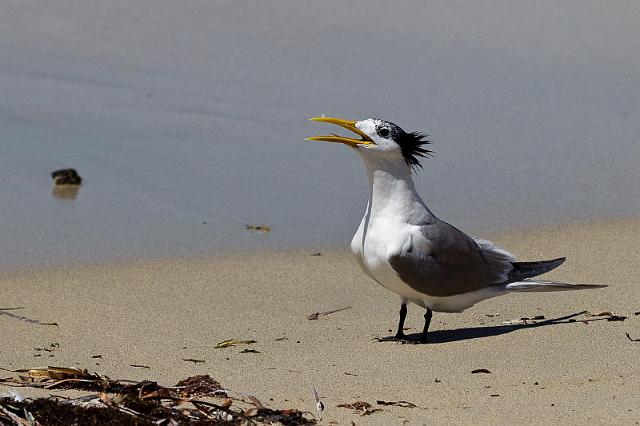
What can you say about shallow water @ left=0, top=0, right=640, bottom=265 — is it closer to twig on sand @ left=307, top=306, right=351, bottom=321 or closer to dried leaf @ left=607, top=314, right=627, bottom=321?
twig on sand @ left=307, top=306, right=351, bottom=321

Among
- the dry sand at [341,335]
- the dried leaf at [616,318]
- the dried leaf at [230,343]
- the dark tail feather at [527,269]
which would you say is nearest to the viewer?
the dry sand at [341,335]

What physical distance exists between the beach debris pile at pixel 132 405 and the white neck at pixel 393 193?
1.59 m

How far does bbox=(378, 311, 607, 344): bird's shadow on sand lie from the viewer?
5.93m

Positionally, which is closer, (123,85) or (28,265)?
(28,265)

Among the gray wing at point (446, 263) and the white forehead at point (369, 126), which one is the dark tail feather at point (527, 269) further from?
the white forehead at point (369, 126)

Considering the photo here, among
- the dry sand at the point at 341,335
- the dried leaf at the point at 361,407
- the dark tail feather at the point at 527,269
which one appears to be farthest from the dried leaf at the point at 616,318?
the dried leaf at the point at 361,407

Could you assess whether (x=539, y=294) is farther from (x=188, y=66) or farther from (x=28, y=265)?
(x=188, y=66)

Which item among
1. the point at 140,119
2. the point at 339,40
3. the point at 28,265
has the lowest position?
the point at 28,265

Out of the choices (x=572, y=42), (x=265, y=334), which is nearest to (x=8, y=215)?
(x=265, y=334)

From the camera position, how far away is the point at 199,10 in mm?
12891

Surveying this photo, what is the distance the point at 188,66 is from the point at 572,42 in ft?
12.0

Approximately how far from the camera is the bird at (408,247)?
19.3ft

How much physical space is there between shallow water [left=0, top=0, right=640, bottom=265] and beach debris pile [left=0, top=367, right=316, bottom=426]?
8.76 feet

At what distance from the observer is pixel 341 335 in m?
6.06
